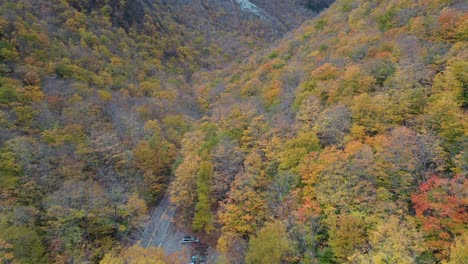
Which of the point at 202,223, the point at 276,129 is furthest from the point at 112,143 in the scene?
the point at 276,129

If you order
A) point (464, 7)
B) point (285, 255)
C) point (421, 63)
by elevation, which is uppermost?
point (464, 7)

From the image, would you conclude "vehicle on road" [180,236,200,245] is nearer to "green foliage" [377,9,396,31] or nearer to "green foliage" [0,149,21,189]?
"green foliage" [0,149,21,189]

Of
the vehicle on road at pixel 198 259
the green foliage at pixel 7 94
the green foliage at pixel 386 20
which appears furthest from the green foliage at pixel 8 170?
the green foliage at pixel 386 20

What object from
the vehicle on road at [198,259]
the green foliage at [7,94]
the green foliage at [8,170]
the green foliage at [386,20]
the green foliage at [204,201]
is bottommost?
the vehicle on road at [198,259]

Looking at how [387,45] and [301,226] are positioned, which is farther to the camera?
[387,45]

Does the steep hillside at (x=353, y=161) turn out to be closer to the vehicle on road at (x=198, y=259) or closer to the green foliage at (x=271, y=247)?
the green foliage at (x=271, y=247)

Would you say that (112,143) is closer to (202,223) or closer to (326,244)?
(202,223)
